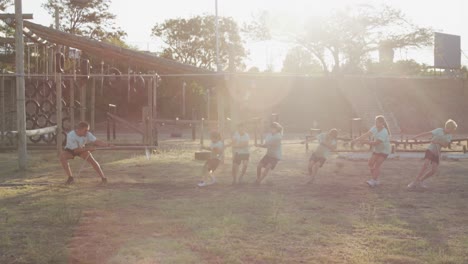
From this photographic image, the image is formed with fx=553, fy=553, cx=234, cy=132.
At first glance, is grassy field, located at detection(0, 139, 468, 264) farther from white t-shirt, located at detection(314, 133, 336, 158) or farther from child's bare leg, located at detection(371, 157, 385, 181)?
white t-shirt, located at detection(314, 133, 336, 158)

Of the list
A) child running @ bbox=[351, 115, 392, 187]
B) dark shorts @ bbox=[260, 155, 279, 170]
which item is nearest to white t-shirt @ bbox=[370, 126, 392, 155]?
child running @ bbox=[351, 115, 392, 187]

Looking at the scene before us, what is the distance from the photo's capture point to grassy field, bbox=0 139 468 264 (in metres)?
6.52

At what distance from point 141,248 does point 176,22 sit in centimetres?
4901

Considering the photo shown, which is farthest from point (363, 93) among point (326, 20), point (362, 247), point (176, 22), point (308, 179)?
point (362, 247)

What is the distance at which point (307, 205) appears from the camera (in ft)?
32.3

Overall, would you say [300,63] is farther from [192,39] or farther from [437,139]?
[437,139]

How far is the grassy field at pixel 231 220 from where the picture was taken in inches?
257

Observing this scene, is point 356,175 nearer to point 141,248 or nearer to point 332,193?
point 332,193

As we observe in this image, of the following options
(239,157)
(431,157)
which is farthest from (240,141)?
(431,157)

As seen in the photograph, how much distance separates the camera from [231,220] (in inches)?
328

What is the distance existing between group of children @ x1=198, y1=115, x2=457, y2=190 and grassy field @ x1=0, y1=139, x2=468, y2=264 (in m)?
0.37

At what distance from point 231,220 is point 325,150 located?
5020 mm

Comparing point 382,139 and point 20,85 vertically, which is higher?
point 20,85

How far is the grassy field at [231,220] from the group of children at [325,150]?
37 cm
